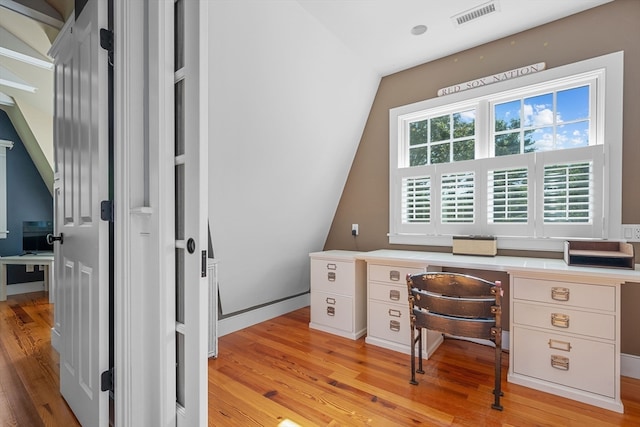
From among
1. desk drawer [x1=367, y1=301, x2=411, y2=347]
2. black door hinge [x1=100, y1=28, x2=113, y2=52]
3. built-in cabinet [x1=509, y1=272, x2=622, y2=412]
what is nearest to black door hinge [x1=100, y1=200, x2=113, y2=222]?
black door hinge [x1=100, y1=28, x2=113, y2=52]

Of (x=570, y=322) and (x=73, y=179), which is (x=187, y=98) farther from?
(x=570, y=322)

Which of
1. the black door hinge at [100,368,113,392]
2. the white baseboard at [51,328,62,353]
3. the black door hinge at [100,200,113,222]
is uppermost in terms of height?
the black door hinge at [100,200,113,222]

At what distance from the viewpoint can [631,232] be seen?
81.0 inches

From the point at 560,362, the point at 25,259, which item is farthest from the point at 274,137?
the point at 25,259

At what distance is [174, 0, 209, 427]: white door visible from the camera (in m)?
1.12

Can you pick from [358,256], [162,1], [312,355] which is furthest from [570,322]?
[162,1]

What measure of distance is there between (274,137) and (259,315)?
190cm

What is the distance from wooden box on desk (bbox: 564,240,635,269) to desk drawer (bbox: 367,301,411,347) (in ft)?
3.88

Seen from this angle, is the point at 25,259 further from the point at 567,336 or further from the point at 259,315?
the point at 567,336

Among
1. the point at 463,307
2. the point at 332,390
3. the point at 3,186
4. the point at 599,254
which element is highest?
the point at 3,186

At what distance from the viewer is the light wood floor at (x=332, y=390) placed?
1.66m

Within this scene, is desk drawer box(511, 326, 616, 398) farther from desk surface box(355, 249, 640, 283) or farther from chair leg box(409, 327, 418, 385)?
chair leg box(409, 327, 418, 385)

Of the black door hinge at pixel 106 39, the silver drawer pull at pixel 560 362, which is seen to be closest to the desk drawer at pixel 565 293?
the silver drawer pull at pixel 560 362

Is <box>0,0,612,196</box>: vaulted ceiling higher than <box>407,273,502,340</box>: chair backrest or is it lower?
higher
